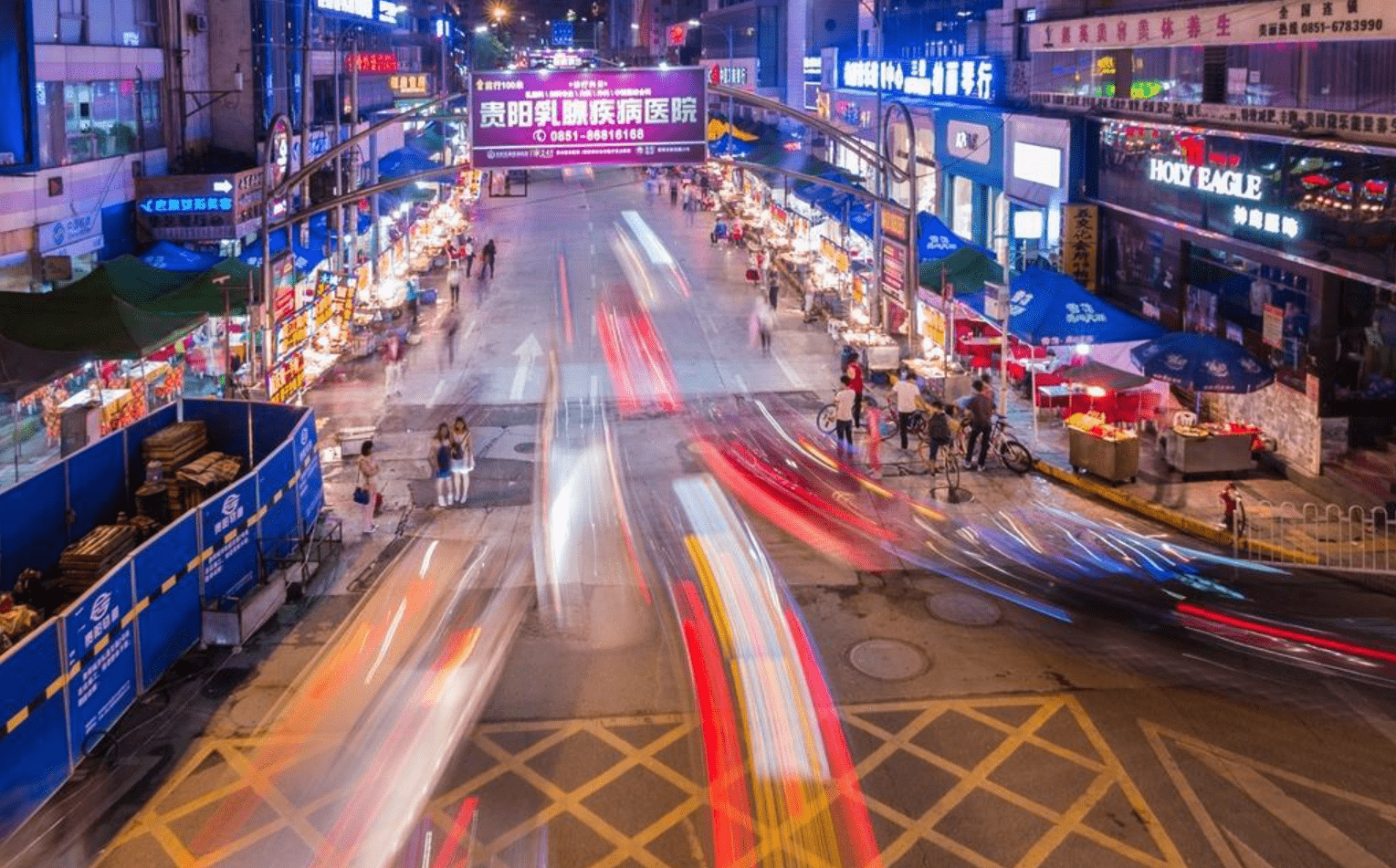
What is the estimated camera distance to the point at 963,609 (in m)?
16.2

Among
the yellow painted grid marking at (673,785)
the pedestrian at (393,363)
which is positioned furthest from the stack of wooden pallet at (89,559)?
the pedestrian at (393,363)

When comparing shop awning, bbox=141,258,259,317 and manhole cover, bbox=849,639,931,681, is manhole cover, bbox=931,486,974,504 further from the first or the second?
shop awning, bbox=141,258,259,317

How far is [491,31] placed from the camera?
508 feet

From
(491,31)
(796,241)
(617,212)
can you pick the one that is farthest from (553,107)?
(491,31)

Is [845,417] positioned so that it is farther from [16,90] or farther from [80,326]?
[16,90]

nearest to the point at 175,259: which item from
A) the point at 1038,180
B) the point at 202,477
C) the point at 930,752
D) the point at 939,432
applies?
the point at 202,477

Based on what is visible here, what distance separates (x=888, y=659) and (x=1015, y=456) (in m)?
9.79

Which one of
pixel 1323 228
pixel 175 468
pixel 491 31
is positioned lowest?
pixel 175 468

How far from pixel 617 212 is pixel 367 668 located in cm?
6158

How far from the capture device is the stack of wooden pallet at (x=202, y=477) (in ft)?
56.4

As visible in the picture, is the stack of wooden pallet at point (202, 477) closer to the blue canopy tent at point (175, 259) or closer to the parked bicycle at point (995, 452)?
the blue canopy tent at point (175, 259)

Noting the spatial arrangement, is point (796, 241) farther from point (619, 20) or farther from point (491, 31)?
point (619, 20)

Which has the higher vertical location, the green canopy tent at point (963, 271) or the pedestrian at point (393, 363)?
the green canopy tent at point (963, 271)

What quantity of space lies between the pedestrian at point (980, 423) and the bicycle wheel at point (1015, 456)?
34 centimetres
